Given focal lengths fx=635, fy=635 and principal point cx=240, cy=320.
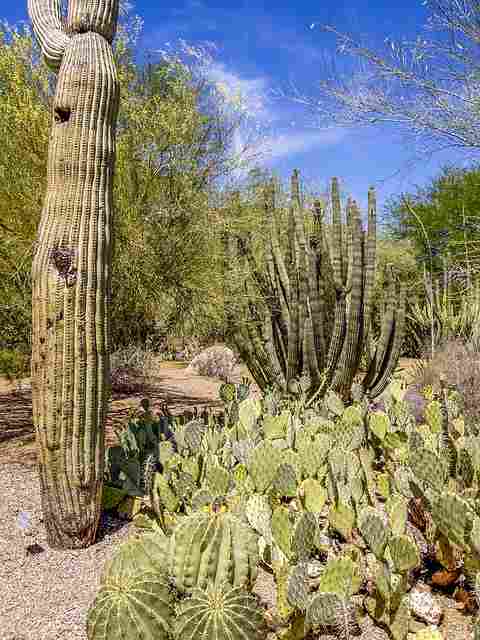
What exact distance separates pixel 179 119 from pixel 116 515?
21.1 ft

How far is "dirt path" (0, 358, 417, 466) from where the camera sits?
18.0ft

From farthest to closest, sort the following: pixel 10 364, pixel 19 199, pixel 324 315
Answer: pixel 19 199 < pixel 324 315 < pixel 10 364

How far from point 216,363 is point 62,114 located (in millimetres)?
9236

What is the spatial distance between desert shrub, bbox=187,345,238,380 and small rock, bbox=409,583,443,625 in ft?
30.4

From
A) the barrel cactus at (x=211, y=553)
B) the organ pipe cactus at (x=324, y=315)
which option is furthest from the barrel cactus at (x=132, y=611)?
the organ pipe cactus at (x=324, y=315)

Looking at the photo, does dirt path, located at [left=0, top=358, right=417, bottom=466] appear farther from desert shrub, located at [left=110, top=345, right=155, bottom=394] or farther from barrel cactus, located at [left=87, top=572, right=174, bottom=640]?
barrel cactus, located at [left=87, top=572, right=174, bottom=640]

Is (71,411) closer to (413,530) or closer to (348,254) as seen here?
(413,530)

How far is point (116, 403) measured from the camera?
8328mm

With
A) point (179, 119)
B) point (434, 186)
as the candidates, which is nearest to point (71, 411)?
point (179, 119)

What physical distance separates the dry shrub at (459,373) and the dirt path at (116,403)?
2221mm

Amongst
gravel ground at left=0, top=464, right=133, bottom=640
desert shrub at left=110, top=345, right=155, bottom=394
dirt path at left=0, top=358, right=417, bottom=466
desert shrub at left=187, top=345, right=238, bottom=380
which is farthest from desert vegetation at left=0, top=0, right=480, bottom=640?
desert shrub at left=187, top=345, right=238, bottom=380

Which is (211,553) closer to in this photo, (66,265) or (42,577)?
(42,577)

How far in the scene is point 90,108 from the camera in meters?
3.33

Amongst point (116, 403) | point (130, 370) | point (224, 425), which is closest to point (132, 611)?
point (224, 425)
